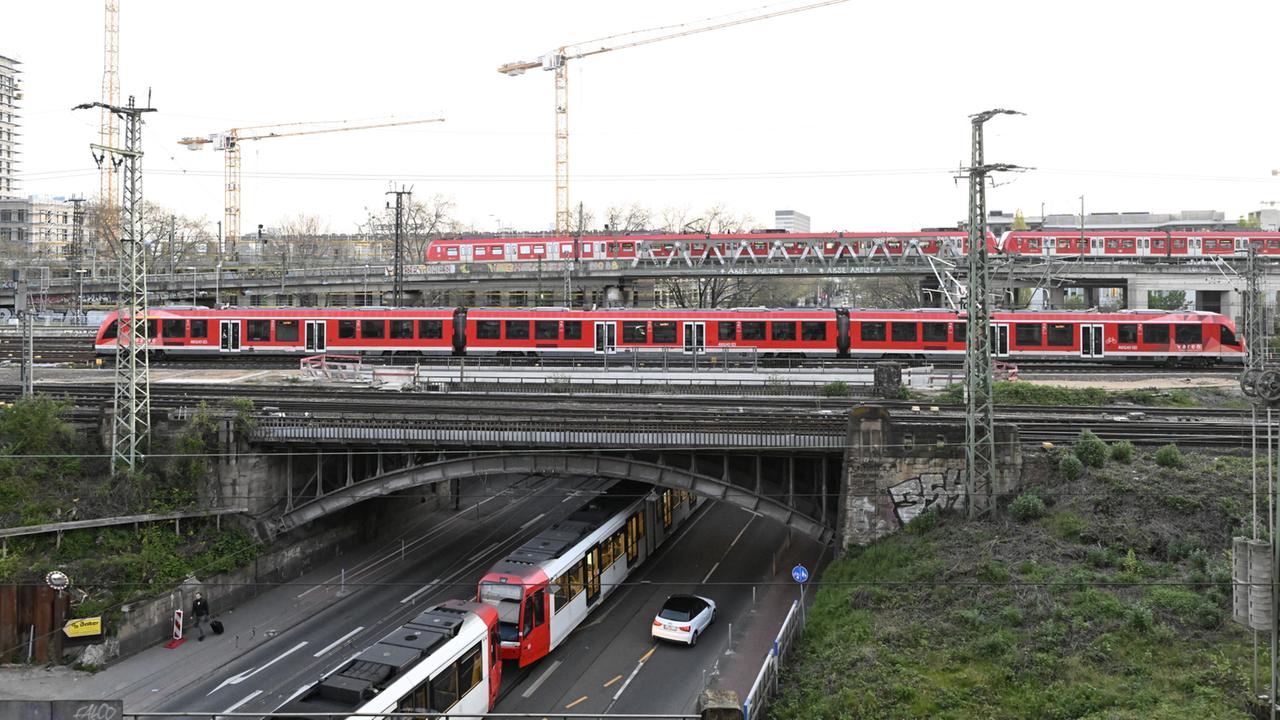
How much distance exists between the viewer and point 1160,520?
899 inches

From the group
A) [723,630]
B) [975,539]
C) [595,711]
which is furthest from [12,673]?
[975,539]

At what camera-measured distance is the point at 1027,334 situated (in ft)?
156

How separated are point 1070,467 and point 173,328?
4398 cm

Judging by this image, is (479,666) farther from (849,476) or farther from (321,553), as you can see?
(321,553)

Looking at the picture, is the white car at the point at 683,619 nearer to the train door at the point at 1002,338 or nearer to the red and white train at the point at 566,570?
the red and white train at the point at 566,570

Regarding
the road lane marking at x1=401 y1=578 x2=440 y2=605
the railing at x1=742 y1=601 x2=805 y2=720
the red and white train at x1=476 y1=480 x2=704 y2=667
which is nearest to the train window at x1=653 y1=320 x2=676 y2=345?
the red and white train at x1=476 y1=480 x2=704 y2=667

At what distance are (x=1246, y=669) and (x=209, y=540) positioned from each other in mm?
27377

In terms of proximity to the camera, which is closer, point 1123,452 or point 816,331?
point 1123,452

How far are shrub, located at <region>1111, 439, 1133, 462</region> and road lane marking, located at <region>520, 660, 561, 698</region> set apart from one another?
52.6 feet

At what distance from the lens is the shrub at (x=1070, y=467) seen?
2530cm

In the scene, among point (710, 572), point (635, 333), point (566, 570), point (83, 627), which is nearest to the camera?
point (83, 627)

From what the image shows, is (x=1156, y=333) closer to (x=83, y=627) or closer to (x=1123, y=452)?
(x=1123, y=452)

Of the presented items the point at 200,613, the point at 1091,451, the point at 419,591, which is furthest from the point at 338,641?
the point at 1091,451

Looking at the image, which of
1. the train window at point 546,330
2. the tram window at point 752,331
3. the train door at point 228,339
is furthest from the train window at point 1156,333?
the train door at point 228,339
